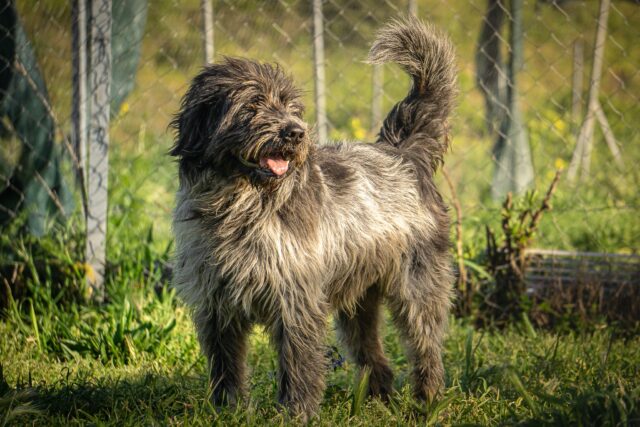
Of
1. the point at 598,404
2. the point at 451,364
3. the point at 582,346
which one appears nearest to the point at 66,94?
the point at 451,364

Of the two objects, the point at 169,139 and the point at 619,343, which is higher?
the point at 169,139

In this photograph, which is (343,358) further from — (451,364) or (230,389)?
(230,389)

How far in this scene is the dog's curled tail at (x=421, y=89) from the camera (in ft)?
13.0

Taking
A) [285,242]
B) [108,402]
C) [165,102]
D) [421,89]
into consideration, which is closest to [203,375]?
[108,402]

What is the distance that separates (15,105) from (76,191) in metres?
0.71

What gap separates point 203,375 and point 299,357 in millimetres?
909

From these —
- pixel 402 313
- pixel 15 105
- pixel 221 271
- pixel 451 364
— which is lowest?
pixel 451 364

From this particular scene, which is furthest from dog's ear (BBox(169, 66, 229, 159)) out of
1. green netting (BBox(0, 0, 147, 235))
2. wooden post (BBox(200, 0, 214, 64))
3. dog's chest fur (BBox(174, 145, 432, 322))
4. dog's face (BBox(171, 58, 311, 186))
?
green netting (BBox(0, 0, 147, 235))

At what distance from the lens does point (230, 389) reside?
3.45 m

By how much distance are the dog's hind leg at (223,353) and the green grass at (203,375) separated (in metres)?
0.08

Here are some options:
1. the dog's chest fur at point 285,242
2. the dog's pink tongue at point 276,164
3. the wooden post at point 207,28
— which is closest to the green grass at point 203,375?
the dog's chest fur at point 285,242

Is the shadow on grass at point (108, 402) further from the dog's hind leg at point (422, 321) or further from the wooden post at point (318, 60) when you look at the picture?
the wooden post at point (318, 60)

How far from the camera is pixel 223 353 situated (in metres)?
3.46

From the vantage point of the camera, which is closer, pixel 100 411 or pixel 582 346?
pixel 100 411
